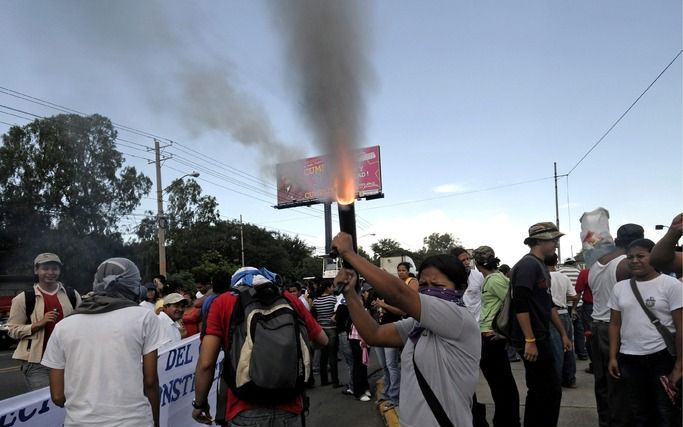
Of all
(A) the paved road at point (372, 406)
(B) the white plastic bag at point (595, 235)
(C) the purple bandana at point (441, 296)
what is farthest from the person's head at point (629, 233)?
(C) the purple bandana at point (441, 296)

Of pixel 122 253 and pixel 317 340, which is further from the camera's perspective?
pixel 122 253

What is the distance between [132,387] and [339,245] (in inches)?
58.3

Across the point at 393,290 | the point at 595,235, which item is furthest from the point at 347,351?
the point at 393,290

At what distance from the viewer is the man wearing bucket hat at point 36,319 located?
436 cm

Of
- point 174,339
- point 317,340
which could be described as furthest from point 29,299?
point 317,340

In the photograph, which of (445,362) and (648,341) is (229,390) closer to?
(445,362)

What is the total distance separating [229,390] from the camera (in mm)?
3104

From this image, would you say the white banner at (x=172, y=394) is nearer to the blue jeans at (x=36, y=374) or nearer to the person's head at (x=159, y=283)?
the blue jeans at (x=36, y=374)

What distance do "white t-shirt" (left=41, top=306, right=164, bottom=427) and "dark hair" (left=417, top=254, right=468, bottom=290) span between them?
5.73 feet

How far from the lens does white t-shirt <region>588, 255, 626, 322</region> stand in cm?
483

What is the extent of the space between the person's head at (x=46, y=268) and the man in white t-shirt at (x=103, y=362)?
2.03m

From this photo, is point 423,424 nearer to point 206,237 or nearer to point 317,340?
point 317,340

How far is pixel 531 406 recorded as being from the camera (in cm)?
418

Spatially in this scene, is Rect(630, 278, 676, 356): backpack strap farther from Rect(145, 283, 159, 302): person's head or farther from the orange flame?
Rect(145, 283, 159, 302): person's head
